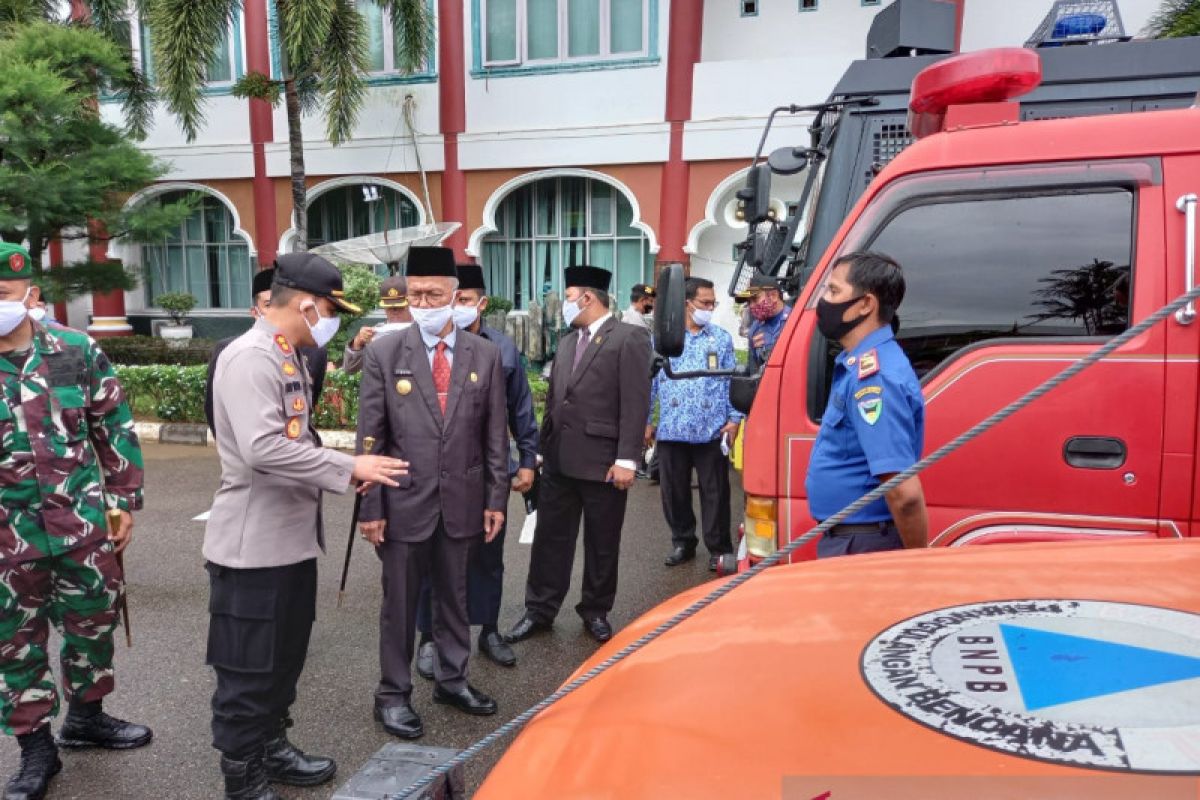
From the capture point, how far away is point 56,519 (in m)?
2.75

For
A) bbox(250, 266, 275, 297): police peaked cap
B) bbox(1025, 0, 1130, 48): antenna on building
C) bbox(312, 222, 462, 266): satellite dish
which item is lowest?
bbox(250, 266, 275, 297): police peaked cap

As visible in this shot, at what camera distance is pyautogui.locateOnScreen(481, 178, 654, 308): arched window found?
44.6 ft

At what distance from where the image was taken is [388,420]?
3.22 m

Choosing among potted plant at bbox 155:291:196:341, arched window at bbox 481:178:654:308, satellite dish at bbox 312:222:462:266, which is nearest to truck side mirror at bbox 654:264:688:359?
satellite dish at bbox 312:222:462:266

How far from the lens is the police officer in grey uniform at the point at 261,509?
248 centimetres

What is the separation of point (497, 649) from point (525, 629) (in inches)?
10.0

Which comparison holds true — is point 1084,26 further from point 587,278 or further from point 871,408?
point 871,408

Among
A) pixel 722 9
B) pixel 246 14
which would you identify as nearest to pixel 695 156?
pixel 722 9

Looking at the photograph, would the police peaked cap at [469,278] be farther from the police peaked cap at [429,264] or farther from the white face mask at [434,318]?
the white face mask at [434,318]

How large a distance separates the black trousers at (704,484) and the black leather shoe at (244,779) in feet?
9.83

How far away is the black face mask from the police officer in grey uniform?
1.34 m

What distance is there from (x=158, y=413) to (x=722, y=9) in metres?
9.54

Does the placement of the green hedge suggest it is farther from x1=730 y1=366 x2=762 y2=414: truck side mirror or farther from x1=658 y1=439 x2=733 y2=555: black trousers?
x1=730 y1=366 x2=762 y2=414: truck side mirror

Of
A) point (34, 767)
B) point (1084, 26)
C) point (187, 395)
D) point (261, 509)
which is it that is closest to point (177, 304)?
point (187, 395)
